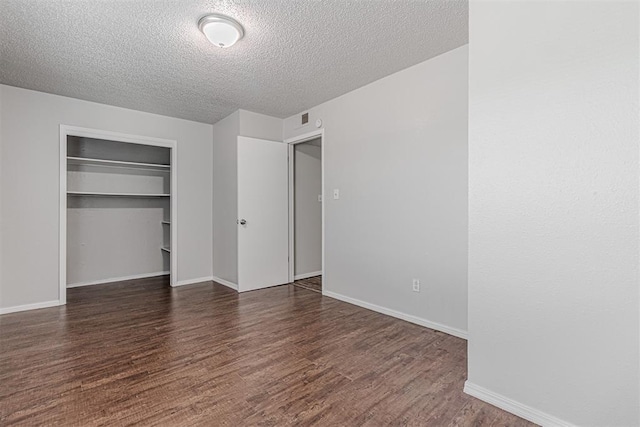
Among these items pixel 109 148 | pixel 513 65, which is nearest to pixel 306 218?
pixel 109 148

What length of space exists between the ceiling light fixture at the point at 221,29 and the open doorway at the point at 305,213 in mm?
2226

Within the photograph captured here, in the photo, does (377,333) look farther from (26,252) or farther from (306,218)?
(26,252)

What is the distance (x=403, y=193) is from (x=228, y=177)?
250 centimetres

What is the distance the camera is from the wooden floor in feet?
5.42

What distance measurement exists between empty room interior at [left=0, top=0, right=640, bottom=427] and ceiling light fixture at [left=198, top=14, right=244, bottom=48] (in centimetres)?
2

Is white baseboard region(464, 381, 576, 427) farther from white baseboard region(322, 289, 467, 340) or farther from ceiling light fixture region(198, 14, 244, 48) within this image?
ceiling light fixture region(198, 14, 244, 48)

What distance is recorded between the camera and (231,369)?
212cm

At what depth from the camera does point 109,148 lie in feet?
15.5

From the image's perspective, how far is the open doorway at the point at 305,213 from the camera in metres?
4.63

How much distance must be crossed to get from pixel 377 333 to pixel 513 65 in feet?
7.19

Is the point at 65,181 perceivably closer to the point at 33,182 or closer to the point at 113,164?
the point at 33,182

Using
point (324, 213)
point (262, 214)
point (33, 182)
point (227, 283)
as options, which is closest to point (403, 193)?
point (324, 213)

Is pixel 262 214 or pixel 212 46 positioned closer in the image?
pixel 212 46

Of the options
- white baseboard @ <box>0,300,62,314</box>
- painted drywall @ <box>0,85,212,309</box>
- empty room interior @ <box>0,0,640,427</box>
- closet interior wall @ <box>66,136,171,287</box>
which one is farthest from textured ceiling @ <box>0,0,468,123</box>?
white baseboard @ <box>0,300,62,314</box>
